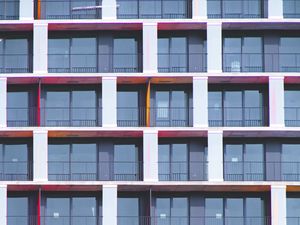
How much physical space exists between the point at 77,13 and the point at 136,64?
412 centimetres

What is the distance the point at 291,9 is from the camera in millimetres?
72812

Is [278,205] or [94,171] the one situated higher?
[94,171]

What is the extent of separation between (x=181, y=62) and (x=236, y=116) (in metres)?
4.03

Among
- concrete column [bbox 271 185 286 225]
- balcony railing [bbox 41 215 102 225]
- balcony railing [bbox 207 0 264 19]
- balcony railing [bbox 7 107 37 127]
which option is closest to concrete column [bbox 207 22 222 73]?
balcony railing [bbox 207 0 264 19]

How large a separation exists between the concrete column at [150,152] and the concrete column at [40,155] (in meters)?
5.07

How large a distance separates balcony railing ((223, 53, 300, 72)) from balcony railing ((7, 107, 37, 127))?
1027cm

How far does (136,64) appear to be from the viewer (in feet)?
237

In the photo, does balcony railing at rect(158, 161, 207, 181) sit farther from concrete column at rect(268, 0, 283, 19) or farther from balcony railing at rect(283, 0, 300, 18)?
balcony railing at rect(283, 0, 300, 18)

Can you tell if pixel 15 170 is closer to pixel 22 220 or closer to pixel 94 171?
pixel 22 220

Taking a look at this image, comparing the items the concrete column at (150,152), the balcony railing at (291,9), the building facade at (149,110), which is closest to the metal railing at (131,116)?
the building facade at (149,110)

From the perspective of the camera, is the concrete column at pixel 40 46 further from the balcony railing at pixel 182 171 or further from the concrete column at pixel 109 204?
the balcony railing at pixel 182 171

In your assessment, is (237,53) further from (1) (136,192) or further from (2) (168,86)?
(1) (136,192)

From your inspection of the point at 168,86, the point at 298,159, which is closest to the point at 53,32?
the point at 168,86

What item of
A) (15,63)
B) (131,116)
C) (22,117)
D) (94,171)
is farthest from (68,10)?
(94,171)
